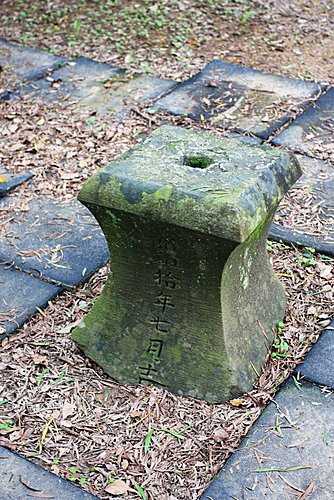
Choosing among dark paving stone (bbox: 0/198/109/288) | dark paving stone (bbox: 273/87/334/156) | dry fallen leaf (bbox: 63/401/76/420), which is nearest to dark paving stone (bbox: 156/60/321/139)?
dark paving stone (bbox: 273/87/334/156)

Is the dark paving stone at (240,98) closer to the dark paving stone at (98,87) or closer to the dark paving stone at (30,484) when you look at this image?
the dark paving stone at (98,87)

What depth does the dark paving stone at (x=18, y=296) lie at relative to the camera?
309 centimetres

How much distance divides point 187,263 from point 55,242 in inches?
52.1

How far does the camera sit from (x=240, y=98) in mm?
5020

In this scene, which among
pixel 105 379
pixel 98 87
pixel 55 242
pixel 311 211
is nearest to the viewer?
pixel 105 379

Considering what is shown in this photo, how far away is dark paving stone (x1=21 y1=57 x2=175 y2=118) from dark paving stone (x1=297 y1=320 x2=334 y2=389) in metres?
2.63

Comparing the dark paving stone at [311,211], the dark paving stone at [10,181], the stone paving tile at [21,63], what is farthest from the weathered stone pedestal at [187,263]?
the stone paving tile at [21,63]

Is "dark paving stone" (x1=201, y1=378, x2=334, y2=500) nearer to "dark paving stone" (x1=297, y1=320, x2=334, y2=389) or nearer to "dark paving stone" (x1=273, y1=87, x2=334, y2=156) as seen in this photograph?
"dark paving stone" (x1=297, y1=320, x2=334, y2=389)

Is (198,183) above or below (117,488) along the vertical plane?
above

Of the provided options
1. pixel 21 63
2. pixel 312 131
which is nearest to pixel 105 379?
pixel 312 131

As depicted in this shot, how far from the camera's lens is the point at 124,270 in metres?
2.71

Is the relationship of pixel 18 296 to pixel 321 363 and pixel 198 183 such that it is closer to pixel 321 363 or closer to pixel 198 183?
pixel 198 183

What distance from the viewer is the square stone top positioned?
232 centimetres

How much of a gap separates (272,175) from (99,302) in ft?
3.01
